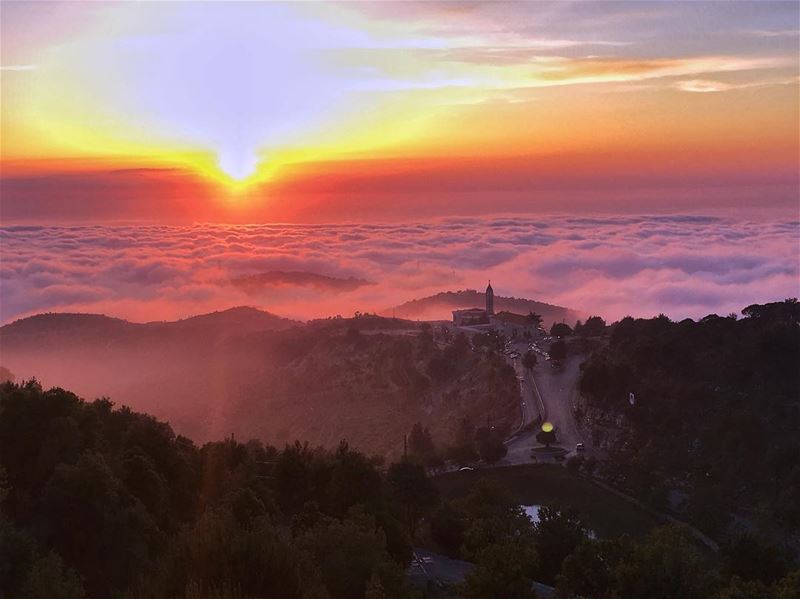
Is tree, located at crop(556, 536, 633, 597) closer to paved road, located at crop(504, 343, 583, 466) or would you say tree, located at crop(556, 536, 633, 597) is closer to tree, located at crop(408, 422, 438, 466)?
paved road, located at crop(504, 343, 583, 466)

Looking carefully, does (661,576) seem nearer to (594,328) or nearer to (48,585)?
(48,585)

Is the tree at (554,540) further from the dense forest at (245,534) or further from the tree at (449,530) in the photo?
the tree at (449,530)

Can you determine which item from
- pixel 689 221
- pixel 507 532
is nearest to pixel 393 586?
pixel 507 532

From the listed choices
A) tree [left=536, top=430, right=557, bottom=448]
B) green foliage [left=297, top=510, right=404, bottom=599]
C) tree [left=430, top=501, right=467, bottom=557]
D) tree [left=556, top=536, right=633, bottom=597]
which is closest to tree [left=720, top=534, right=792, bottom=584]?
tree [left=556, top=536, right=633, bottom=597]

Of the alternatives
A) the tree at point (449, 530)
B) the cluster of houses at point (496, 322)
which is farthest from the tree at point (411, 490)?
the cluster of houses at point (496, 322)

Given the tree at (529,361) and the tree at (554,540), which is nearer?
the tree at (554,540)

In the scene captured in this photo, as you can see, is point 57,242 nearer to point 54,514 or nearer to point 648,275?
point 648,275
